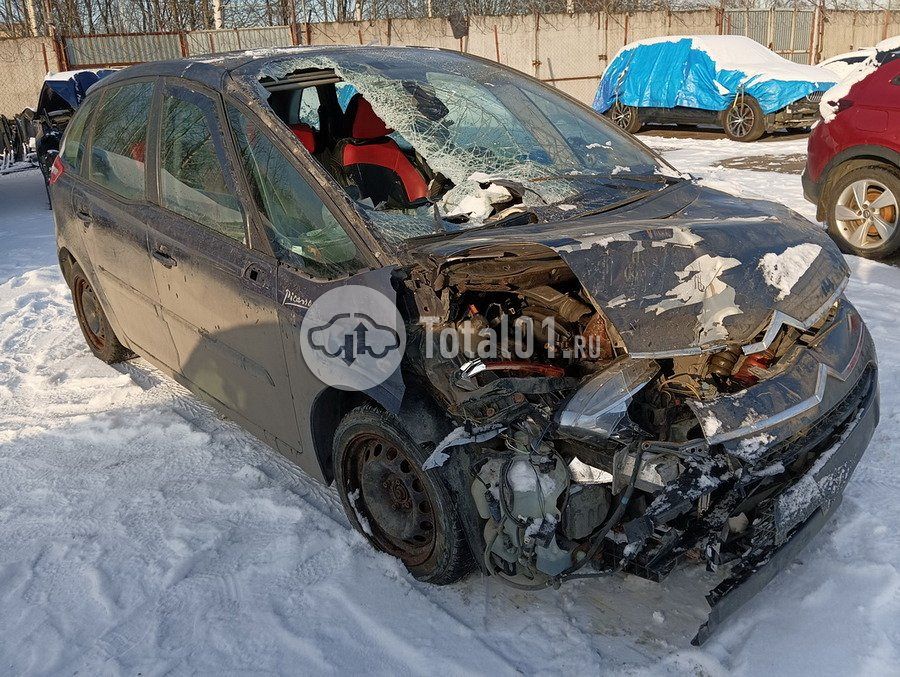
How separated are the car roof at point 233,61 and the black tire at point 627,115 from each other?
459 inches

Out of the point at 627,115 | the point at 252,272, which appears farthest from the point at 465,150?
the point at 627,115

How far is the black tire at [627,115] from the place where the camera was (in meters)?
14.6

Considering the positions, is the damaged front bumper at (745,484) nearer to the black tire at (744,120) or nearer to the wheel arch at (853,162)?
the wheel arch at (853,162)

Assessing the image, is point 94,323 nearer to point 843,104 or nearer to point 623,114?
point 843,104

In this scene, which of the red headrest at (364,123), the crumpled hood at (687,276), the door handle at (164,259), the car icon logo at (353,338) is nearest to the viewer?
the crumpled hood at (687,276)

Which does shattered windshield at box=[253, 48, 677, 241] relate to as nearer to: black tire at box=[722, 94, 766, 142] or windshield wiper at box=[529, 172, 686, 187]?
windshield wiper at box=[529, 172, 686, 187]

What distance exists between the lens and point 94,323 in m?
4.93

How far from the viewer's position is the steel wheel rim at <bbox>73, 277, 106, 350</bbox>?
472 cm

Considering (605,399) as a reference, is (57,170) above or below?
above

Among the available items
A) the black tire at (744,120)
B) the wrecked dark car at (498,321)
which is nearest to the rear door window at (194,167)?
the wrecked dark car at (498,321)

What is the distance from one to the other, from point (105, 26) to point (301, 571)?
2278cm

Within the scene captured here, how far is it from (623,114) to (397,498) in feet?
43.9

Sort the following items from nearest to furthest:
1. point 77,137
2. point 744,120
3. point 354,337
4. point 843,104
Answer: point 354,337 < point 77,137 < point 843,104 < point 744,120

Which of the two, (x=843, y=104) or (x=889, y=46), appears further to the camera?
(x=889, y=46)
